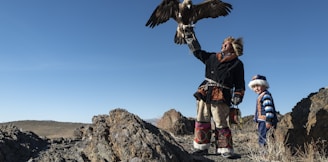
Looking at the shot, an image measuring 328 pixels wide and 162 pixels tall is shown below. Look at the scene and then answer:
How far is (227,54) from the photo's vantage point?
615 cm

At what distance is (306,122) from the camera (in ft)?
21.4

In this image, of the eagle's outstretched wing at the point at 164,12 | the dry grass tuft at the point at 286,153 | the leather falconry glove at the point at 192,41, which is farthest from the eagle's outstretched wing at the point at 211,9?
the dry grass tuft at the point at 286,153

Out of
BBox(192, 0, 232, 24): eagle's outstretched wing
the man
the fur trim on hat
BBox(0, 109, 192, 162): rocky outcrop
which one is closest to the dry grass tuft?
the man

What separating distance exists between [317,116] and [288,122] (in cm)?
56

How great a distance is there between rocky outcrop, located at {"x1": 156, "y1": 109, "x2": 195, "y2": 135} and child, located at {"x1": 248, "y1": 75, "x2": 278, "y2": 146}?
4.72 meters

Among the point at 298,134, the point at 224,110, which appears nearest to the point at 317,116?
the point at 298,134

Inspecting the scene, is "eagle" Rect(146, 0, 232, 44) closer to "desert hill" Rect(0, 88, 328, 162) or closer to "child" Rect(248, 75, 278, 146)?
"child" Rect(248, 75, 278, 146)

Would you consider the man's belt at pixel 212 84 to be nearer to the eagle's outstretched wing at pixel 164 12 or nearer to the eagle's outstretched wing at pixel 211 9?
the eagle's outstretched wing at pixel 164 12

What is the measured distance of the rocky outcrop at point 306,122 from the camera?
6258 mm

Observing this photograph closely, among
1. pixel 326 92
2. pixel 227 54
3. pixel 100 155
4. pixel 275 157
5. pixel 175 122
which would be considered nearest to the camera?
pixel 100 155

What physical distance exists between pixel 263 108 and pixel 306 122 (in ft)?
2.82

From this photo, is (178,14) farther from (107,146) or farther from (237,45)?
(107,146)

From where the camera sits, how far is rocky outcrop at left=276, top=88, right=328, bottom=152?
20.5ft

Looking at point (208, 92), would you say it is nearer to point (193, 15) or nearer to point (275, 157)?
point (275, 157)
